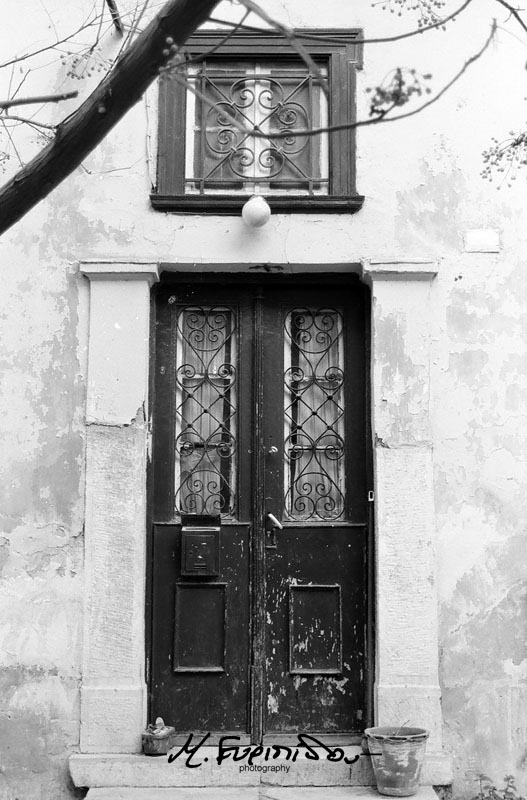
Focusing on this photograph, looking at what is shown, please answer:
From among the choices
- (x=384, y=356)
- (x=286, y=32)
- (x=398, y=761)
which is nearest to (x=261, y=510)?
(x=384, y=356)

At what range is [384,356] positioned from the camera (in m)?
5.20

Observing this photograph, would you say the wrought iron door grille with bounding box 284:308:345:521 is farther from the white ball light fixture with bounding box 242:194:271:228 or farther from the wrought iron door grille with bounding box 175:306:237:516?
the white ball light fixture with bounding box 242:194:271:228

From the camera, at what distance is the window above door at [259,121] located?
536 centimetres

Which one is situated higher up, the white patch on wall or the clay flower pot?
the white patch on wall

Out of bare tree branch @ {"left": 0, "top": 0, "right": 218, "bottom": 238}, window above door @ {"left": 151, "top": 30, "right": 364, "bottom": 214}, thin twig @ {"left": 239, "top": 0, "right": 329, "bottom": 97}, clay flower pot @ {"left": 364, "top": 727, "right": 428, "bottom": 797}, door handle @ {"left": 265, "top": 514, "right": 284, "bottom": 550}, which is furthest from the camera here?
window above door @ {"left": 151, "top": 30, "right": 364, "bottom": 214}

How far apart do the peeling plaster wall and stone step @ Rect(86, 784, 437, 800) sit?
1.13ft

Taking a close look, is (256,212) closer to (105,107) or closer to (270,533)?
(270,533)

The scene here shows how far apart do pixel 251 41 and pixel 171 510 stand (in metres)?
2.71

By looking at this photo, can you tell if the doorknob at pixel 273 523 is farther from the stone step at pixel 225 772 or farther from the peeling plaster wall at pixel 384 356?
the stone step at pixel 225 772

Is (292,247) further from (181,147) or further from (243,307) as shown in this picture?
(181,147)

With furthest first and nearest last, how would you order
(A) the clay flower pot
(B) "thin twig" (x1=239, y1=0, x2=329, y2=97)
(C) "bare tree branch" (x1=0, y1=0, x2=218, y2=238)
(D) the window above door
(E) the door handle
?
(D) the window above door
(E) the door handle
(A) the clay flower pot
(C) "bare tree branch" (x1=0, y1=0, x2=218, y2=238)
(B) "thin twig" (x1=239, y1=0, x2=329, y2=97)

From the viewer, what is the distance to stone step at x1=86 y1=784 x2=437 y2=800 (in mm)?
4699
